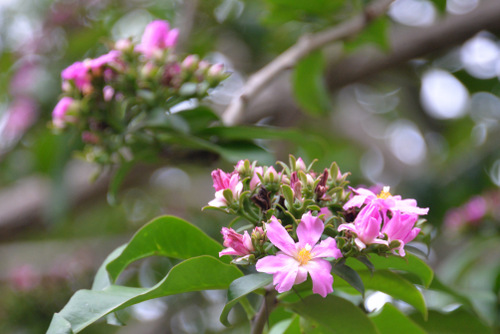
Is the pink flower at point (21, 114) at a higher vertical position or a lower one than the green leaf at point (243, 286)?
lower

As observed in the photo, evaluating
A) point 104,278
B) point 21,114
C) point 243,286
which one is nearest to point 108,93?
point 104,278

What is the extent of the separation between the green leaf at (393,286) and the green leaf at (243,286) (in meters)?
0.22

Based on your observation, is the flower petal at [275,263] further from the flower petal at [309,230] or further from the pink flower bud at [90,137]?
the pink flower bud at [90,137]

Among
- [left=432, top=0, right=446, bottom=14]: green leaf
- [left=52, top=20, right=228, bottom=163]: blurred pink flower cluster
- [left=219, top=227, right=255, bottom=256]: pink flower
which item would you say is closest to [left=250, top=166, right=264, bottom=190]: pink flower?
[left=219, top=227, right=255, bottom=256]: pink flower

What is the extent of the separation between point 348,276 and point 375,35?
1.28 meters

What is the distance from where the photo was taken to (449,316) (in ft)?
3.99

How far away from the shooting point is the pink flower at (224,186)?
2.54 ft

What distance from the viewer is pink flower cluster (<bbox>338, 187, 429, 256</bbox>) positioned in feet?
2.30

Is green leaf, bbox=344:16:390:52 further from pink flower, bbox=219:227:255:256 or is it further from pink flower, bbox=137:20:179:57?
pink flower, bbox=219:227:255:256

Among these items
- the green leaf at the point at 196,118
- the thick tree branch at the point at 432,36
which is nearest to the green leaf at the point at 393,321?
the green leaf at the point at 196,118

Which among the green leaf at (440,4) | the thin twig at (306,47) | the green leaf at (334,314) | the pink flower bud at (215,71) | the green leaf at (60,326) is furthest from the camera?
the green leaf at (440,4)

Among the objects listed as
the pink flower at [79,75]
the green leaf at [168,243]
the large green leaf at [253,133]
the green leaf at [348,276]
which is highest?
the pink flower at [79,75]

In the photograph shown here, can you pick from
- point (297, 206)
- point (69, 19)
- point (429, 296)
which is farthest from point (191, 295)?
point (297, 206)

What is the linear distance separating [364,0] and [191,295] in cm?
149
